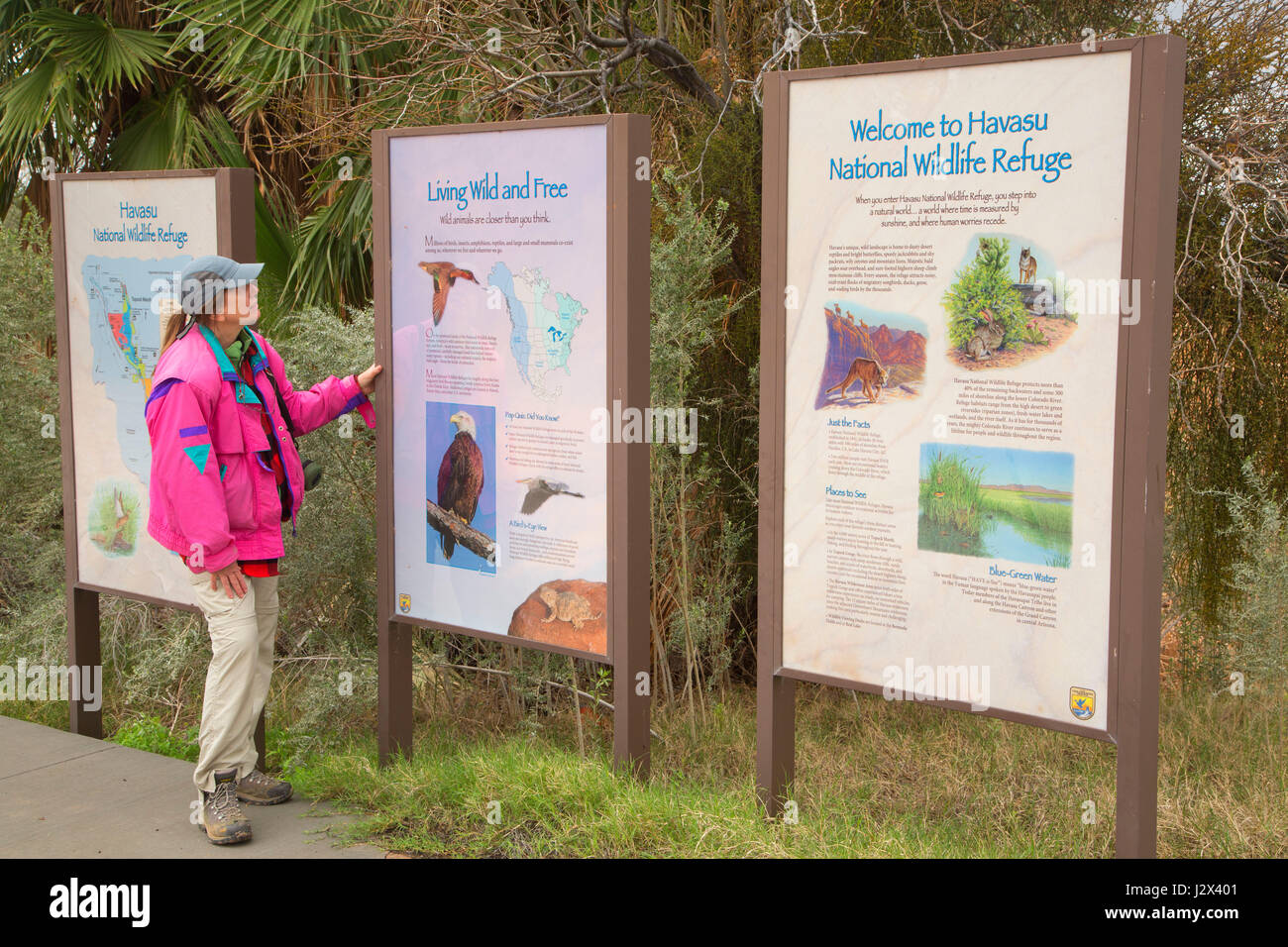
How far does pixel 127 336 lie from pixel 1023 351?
157 inches

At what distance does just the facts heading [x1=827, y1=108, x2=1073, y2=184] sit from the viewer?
3508 mm

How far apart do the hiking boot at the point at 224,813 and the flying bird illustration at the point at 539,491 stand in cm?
145

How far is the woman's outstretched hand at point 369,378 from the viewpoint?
497cm

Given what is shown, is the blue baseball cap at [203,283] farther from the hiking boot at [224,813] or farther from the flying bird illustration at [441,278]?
the hiking boot at [224,813]

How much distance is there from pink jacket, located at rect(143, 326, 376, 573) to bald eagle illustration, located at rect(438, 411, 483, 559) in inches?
21.7

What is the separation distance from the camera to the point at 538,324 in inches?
176

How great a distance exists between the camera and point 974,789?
4852mm

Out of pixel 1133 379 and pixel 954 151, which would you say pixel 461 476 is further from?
pixel 1133 379

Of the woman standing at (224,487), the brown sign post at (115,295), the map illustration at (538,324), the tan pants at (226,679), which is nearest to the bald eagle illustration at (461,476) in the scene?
the map illustration at (538,324)

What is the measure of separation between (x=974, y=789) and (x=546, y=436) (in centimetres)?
218

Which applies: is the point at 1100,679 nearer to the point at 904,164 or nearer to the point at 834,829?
the point at 834,829

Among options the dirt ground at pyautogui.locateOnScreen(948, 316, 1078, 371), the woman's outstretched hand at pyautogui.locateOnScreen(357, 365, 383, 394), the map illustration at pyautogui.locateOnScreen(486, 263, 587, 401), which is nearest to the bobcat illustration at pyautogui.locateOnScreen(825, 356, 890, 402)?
the dirt ground at pyautogui.locateOnScreen(948, 316, 1078, 371)

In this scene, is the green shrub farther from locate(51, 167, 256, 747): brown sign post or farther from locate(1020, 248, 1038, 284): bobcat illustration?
locate(51, 167, 256, 747): brown sign post
